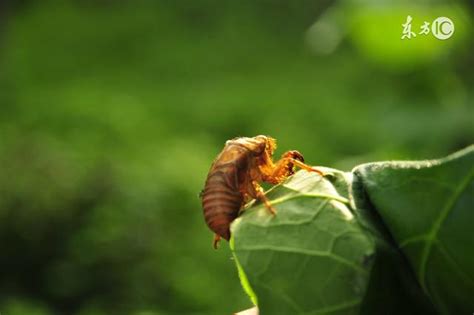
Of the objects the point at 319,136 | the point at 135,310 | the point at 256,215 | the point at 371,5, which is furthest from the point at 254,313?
the point at 319,136

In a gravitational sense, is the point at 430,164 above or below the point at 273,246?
above

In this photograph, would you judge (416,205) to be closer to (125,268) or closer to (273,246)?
(273,246)

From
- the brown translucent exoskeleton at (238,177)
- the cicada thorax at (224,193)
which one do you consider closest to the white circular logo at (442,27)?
the brown translucent exoskeleton at (238,177)

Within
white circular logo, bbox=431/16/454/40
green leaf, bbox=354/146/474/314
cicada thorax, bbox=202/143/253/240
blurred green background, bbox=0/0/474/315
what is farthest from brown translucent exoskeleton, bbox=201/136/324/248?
white circular logo, bbox=431/16/454/40

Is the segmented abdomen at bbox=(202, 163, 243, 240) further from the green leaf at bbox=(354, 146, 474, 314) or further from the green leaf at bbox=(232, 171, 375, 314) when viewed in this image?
the green leaf at bbox=(354, 146, 474, 314)

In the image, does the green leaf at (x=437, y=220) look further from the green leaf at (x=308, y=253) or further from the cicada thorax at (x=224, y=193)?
the cicada thorax at (x=224, y=193)

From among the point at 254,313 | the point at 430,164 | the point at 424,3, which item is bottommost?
the point at 254,313

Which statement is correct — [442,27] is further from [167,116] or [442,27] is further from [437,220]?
[167,116]
